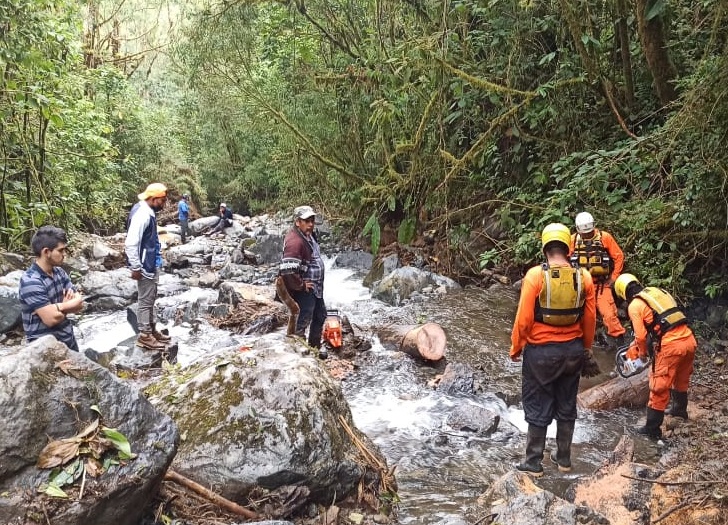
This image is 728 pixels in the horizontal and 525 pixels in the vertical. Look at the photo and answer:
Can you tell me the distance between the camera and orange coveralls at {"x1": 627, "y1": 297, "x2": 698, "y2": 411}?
5004 millimetres

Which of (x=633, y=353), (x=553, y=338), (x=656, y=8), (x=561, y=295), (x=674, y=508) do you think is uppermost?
(x=656, y=8)

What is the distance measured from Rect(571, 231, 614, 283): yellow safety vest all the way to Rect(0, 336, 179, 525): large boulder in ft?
17.7

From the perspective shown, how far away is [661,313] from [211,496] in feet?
13.6

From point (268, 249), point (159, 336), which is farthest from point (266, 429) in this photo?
point (268, 249)

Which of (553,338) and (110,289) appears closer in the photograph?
(553,338)

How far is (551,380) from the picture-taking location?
14.5 ft

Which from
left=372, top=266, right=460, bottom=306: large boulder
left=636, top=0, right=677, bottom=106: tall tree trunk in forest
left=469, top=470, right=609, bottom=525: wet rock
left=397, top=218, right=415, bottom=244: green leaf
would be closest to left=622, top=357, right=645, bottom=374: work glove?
left=469, top=470, right=609, bottom=525: wet rock

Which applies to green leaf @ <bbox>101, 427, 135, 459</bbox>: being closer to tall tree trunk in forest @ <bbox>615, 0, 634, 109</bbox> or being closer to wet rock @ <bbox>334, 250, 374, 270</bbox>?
tall tree trunk in forest @ <bbox>615, 0, 634, 109</bbox>

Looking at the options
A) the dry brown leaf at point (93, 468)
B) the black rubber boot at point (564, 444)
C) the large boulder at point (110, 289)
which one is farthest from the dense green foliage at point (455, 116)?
the dry brown leaf at point (93, 468)

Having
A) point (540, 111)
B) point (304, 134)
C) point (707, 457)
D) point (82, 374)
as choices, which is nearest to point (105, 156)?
point (304, 134)

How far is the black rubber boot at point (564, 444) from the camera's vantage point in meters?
4.57

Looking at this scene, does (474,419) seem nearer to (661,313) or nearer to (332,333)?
(661,313)

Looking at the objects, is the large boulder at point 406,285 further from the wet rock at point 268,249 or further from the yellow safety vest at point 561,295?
the yellow safety vest at point 561,295

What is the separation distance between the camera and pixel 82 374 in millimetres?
2883
